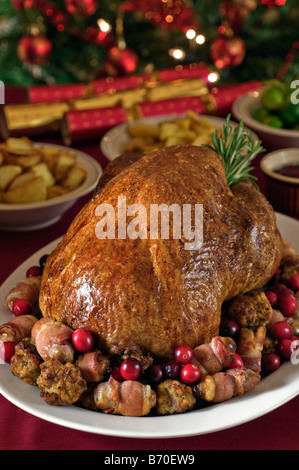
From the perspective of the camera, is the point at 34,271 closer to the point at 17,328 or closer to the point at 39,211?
the point at 17,328

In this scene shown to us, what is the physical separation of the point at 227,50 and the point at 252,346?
2.95 meters

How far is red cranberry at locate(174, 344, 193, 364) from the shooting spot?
1.11 metres

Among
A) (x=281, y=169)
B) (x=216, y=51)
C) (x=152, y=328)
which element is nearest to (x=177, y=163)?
(x=152, y=328)

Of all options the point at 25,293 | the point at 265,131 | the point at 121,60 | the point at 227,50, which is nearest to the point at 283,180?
the point at 265,131

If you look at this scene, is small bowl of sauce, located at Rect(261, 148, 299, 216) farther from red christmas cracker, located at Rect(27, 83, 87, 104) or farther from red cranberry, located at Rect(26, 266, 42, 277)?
red christmas cracker, located at Rect(27, 83, 87, 104)

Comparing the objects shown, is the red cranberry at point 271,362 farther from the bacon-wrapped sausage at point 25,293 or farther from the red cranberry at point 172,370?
the bacon-wrapped sausage at point 25,293

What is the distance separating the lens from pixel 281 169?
2.13 meters

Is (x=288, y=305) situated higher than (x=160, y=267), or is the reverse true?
(x=160, y=267)

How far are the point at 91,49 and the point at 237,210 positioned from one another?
3129 millimetres

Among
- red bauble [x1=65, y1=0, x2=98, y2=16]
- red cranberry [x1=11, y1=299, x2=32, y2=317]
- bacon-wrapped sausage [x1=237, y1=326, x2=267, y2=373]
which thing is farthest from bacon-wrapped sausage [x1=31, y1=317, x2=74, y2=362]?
red bauble [x1=65, y1=0, x2=98, y2=16]

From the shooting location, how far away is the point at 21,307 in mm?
1299

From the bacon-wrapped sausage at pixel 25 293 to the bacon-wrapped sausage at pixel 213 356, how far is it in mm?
443

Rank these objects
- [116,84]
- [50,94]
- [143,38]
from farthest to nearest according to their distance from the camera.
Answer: [143,38] < [116,84] < [50,94]
